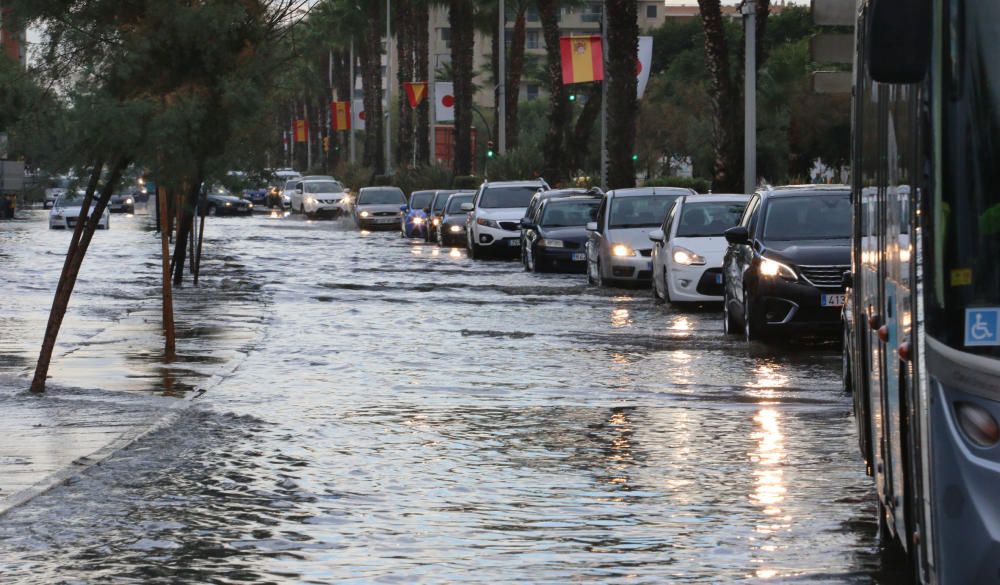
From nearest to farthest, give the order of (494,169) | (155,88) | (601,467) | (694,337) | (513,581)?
(513,581), (601,467), (155,88), (694,337), (494,169)

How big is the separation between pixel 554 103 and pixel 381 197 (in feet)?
36.9

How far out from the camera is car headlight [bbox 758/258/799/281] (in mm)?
19333

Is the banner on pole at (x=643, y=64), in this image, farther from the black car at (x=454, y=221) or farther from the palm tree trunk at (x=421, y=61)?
the palm tree trunk at (x=421, y=61)

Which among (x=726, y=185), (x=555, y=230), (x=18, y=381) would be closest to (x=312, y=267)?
(x=555, y=230)

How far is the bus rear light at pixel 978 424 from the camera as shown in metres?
5.72

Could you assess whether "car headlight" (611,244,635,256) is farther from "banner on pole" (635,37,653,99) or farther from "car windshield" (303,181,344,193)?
"car windshield" (303,181,344,193)

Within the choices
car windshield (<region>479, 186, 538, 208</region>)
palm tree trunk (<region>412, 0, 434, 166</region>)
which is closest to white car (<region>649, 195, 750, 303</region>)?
car windshield (<region>479, 186, 538, 208</region>)

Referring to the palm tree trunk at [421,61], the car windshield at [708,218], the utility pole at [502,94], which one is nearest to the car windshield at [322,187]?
the palm tree trunk at [421,61]

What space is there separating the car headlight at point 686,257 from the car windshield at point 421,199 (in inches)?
1328

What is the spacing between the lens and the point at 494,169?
63.6 m

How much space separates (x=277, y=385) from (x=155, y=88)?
8.53 ft

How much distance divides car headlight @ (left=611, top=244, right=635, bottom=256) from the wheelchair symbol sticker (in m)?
24.5

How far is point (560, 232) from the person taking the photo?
3591cm

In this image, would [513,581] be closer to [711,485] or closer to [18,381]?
[711,485]
